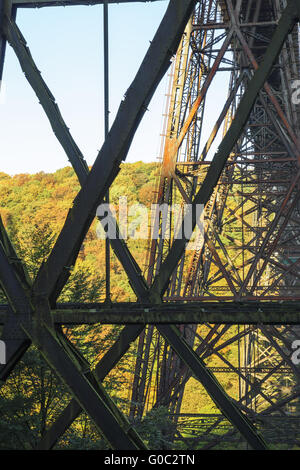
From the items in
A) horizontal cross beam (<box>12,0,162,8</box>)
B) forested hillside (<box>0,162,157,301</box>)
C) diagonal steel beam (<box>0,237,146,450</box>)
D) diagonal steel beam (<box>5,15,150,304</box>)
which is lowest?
diagonal steel beam (<box>0,237,146,450</box>)

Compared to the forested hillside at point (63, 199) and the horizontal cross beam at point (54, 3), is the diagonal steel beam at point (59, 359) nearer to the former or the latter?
the horizontal cross beam at point (54, 3)

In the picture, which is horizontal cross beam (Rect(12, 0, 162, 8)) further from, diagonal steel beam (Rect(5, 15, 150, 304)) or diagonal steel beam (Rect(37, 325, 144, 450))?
diagonal steel beam (Rect(37, 325, 144, 450))

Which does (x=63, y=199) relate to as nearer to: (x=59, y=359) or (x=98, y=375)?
(x=98, y=375)

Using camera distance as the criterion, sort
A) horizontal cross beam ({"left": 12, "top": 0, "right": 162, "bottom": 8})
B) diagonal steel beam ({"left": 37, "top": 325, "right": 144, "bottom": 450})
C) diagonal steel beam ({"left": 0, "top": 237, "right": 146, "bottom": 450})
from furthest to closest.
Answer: horizontal cross beam ({"left": 12, "top": 0, "right": 162, "bottom": 8}), diagonal steel beam ({"left": 37, "top": 325, "right": 144, "bottom": 450}), diagonal steel beam ({"left": 0, "top": 237, "right": 146, "bottom": 450})

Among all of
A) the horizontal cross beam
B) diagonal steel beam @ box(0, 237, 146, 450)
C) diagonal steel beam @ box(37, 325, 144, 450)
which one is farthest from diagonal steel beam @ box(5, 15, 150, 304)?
diagonal steel beam @ box(0, 237, 146, 450)

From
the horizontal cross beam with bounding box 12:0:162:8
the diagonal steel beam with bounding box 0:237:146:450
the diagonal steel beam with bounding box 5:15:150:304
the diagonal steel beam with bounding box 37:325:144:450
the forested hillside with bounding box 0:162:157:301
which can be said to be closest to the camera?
the diagonal steel beam with bounding box 0:237:146:450

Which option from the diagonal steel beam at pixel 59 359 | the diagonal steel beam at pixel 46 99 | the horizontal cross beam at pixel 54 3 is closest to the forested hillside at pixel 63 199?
the horizontal cross beam at pixel 54 3

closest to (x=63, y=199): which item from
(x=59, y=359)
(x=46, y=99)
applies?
(x=46, y=99)

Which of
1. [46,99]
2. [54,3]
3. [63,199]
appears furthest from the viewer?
[63,199]

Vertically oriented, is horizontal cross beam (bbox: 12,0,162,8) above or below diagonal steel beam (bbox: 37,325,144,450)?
above

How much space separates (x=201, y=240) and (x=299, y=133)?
10.5 feet

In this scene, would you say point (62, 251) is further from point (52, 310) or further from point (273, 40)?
point (273, 40)

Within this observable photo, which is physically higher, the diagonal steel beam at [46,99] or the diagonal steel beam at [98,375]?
the diagonal steel beam at [46,99]

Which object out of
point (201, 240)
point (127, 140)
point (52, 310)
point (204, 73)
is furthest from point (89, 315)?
point (204, 73)
